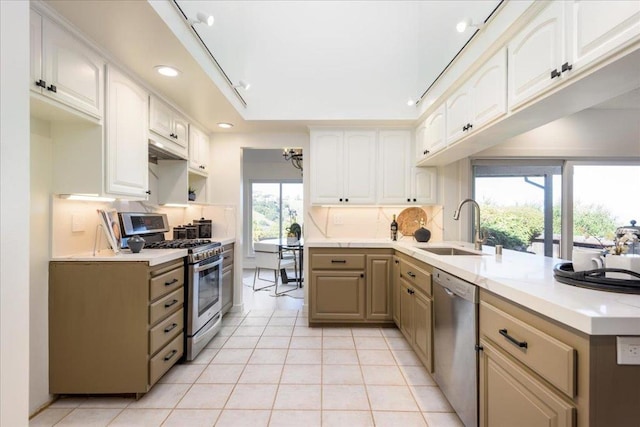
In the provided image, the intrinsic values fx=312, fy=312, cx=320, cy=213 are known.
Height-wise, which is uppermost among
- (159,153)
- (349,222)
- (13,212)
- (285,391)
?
(159,153)

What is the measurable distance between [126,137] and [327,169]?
2066 millimetres

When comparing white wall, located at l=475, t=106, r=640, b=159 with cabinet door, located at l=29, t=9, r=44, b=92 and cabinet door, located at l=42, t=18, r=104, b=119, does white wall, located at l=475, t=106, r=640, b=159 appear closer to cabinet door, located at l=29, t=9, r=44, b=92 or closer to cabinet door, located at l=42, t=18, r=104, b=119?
cabinet door, located at l=42, t=18, r=104, b=119

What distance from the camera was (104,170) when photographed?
2053 millimetres

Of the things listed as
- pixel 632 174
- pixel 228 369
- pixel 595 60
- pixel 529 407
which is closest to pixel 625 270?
pixel 529 407

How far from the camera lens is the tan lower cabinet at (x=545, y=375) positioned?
92 centimetres

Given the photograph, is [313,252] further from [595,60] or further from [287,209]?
[287,209]

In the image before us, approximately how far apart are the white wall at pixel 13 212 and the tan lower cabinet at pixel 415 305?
6.96 ft

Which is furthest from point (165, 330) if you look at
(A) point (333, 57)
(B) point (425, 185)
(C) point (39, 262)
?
(A) point (333, 57)

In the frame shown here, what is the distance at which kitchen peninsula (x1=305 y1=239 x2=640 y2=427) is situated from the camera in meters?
0.92

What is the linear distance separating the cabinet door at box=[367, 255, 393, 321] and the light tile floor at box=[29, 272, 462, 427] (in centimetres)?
28

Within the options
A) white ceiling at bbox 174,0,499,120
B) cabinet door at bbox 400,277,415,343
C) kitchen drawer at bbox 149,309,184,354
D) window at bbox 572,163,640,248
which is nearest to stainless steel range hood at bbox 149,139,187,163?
white ceiling at bbox 174,0,499,120

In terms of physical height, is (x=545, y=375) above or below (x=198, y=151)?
below

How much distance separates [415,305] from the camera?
8.39ft

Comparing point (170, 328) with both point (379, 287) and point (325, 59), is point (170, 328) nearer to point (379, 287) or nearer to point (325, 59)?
point (379, 287)
